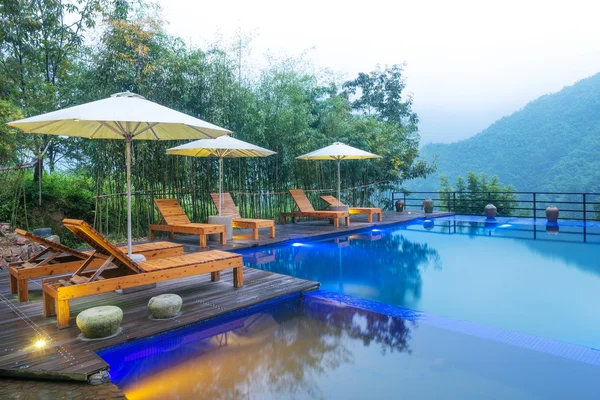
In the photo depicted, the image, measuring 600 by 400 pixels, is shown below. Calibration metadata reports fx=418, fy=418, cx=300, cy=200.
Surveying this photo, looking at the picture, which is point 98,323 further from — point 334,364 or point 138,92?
point 138,92

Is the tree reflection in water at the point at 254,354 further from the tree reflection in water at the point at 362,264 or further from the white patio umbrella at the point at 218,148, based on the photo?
the white patio umbrella at the point at 218,148

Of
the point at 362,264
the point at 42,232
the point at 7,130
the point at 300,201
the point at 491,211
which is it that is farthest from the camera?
the point at 491,211

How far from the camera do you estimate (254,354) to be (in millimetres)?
3051

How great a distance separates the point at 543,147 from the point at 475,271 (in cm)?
2695

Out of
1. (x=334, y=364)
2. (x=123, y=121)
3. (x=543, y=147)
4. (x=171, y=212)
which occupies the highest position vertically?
(x=543, y=147)

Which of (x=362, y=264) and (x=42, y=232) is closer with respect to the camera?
(x=362, y=264)

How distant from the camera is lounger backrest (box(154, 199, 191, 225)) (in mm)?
7258

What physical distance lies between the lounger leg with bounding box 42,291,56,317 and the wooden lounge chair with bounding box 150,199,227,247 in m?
3.34

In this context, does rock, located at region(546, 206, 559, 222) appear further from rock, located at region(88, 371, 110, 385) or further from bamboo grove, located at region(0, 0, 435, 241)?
rock, located at region(88, 371, 110, 385)

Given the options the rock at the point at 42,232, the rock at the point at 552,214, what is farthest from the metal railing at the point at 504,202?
the rock at the point at 42,232

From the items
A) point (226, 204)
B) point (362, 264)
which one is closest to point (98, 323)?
point (362, 264)

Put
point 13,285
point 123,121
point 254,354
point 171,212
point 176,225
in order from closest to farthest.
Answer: point 254,354
point 123,121
point 13,285
point 176,225
point 171,212

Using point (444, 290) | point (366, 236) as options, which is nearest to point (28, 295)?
point (444, 290)

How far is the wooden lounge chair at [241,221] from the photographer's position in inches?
297
